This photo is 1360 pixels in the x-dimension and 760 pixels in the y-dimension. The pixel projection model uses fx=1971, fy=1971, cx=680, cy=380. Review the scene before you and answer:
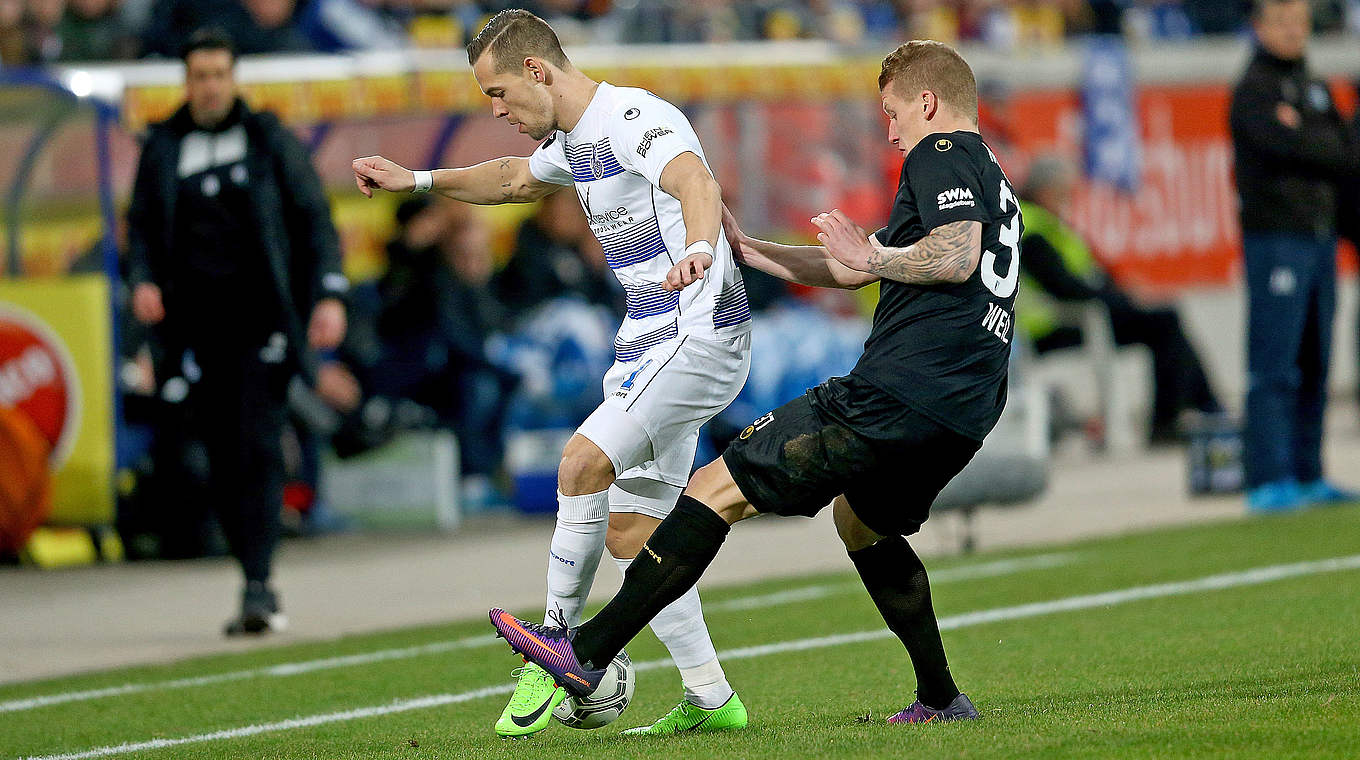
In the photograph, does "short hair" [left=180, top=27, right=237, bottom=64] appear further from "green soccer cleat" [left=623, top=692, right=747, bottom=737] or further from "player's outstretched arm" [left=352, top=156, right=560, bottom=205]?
"green soccer cleat" [left=623, top=692, right=747, bottom=737]

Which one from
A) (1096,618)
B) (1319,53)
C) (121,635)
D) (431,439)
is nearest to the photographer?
(1096,618)

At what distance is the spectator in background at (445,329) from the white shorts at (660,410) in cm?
705

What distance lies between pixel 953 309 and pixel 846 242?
324 mm

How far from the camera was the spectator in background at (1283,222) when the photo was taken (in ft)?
33.0

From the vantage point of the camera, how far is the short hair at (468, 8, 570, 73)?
537 centimetres

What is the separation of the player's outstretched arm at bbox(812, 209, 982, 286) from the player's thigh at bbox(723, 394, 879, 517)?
39cm

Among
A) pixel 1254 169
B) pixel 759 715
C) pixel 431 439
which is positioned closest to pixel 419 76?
pixel 431 439

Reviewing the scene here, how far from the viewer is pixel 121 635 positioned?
8383mm

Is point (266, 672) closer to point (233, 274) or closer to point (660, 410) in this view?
point (233, 274)

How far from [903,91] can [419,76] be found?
7.55 meters

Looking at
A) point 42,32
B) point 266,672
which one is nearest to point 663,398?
point 266,672

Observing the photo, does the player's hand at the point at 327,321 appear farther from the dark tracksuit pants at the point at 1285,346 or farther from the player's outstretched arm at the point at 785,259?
the dark tracksuit pants at the point at 1285,346

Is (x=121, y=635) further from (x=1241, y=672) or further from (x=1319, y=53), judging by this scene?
(x=1319, y=53)

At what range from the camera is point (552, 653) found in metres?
4.97
